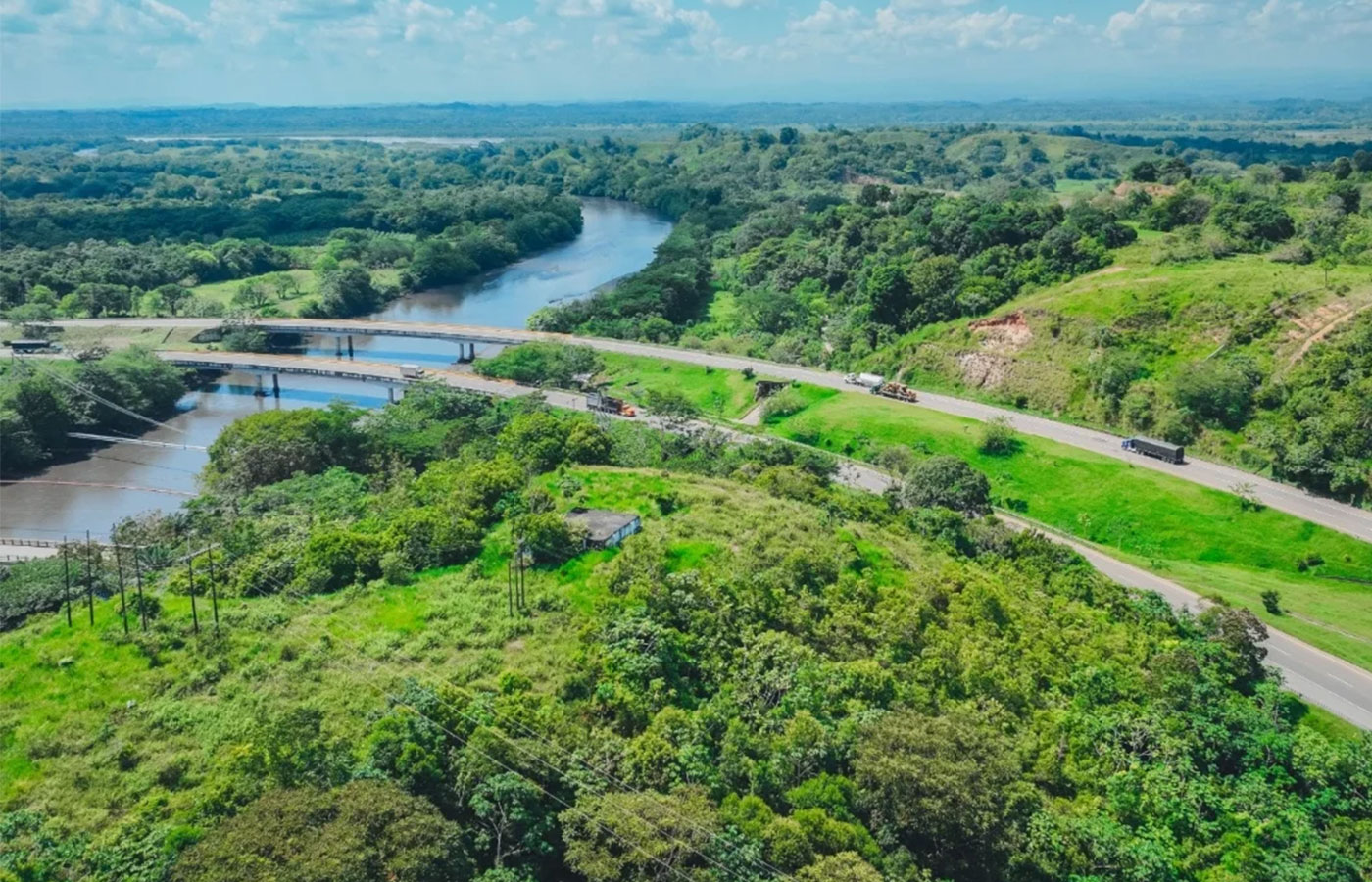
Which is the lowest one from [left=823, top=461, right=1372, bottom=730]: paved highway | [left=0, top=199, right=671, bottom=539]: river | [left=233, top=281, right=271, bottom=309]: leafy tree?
[left=823, top=461, right=1372, bottom=730]: paved highway

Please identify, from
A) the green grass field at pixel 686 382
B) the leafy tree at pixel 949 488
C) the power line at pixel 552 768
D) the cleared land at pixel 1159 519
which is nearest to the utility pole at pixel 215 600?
the power line at pixel 552 768

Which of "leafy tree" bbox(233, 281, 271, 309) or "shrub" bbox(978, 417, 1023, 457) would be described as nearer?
"shrub" bbox(978, 417, 1023, 457)

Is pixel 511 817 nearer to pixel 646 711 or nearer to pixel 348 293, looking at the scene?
pixel 646 711

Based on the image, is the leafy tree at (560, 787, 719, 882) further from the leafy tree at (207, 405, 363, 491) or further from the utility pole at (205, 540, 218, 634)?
the leafy tree at (207, 405, 363, 491)

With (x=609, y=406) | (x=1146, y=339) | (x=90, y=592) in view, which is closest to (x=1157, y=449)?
(x=1146, y=339)

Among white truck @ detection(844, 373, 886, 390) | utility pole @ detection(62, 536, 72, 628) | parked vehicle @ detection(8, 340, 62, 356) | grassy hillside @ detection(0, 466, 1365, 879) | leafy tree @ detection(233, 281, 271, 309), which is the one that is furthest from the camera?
leafy tree @ detection(233, 281, 271, 309)

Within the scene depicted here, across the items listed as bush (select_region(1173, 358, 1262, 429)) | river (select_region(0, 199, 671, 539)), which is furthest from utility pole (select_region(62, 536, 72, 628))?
bush (select_region(1173, 358, 1262, 429))
